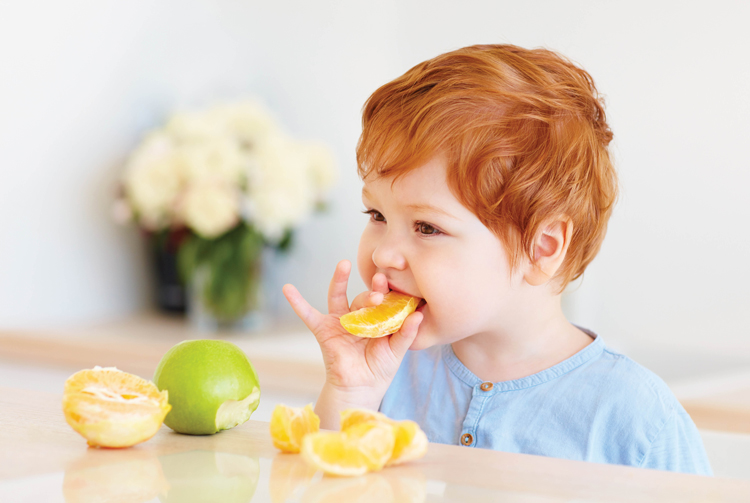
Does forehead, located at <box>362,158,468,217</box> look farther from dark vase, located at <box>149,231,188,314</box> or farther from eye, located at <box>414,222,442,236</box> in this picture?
dark vase, located at <box>149,231,188,314</box>

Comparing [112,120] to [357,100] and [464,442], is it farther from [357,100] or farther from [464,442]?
[464,442]

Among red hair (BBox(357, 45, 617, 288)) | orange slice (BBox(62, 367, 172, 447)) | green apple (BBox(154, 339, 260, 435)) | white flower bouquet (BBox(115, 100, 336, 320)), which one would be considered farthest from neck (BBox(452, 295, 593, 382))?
white flower bouquet (BBox(115, 100, 336, 320))

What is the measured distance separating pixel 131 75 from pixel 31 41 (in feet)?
1.04

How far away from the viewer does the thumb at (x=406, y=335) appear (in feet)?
3.06

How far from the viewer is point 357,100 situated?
7.95 ft

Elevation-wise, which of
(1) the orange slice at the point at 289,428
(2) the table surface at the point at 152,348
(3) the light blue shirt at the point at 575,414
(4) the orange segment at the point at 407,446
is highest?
(4) the orange segment at the point at 407,446

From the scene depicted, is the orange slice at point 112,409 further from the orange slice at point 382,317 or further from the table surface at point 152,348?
the table surface at point 152,348

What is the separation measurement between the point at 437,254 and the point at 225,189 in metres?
1.40

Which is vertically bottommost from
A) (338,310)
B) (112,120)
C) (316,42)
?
(338,310)

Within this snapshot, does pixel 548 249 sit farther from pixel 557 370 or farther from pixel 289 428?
pixel 289 428

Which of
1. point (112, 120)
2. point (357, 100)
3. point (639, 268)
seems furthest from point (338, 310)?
point (112, 120)

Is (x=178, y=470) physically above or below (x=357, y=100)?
below

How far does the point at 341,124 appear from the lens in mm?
2473

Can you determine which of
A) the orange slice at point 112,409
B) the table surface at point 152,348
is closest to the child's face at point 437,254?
Answer: the orange slice at point 112,409
